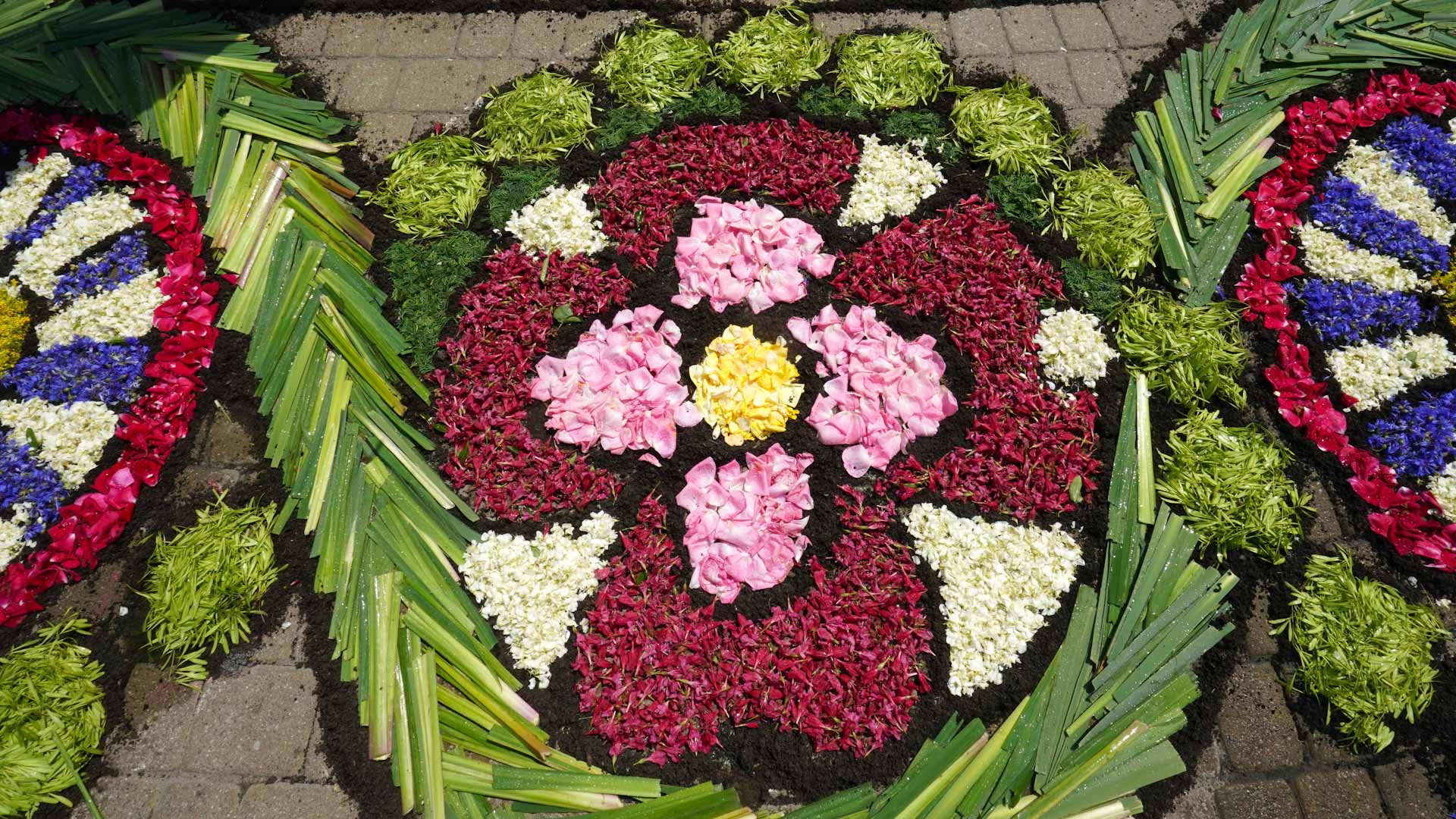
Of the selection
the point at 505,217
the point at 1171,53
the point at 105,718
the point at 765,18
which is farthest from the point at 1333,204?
the point at 105,718

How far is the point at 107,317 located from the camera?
12.9 feet

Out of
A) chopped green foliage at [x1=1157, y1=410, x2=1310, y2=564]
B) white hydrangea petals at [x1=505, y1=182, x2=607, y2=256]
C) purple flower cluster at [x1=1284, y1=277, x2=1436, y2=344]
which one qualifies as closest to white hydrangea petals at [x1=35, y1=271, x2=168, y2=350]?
white hydrangea petals at [x1=505, y1=182, x2=607, y2=256]

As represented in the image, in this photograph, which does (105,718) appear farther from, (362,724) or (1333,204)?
(1333,204)

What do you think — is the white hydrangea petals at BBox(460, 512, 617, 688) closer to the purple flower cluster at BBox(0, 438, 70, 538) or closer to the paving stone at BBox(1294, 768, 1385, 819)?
the purple flower cluster at BBox(0, 438, 70, 538)

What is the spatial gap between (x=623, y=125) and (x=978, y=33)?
2.19 m

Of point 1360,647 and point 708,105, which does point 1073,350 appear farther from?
point 708,105

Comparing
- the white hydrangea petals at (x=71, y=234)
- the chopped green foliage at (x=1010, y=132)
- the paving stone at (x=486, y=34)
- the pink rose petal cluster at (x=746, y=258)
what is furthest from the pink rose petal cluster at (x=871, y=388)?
the white hydrangea petals at (x=71, y=234)

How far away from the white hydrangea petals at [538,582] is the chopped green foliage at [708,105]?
7.66 feet

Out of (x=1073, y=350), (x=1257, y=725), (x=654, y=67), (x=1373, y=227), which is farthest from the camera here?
(x=654, y=67)

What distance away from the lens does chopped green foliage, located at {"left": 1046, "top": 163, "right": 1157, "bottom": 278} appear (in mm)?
4012

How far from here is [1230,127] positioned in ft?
14.5

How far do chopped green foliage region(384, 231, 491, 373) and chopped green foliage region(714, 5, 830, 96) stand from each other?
67.9 inches

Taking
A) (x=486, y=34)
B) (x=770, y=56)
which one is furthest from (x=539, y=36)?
(x=770, y=56)

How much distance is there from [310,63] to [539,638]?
374 cm
